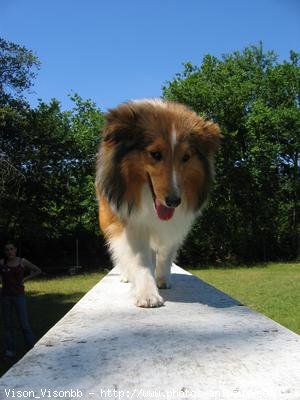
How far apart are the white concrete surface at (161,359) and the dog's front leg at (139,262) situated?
31 centimetres

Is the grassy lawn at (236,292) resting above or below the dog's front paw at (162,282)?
below

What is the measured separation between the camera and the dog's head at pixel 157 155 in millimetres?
3564

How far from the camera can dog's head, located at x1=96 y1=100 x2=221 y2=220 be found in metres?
3.56

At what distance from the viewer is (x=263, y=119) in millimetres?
26344

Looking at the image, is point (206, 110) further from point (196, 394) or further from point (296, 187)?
point (196, 394)

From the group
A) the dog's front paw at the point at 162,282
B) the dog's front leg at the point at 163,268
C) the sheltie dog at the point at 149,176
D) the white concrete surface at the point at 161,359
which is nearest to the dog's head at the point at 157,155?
the sheltie dog at the point at 149,176

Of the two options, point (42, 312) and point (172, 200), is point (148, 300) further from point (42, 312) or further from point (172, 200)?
point (42, 312)

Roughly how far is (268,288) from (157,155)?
44.4 ft

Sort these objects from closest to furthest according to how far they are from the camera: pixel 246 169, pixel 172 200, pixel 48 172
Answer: pixel 172 200 → pixel 48 172 → pixel 246 169

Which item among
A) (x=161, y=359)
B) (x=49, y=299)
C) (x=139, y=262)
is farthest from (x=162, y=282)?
(x=49, y=299)

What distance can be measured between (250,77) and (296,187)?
A: 26.0 ft

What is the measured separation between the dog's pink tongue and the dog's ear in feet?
1.78

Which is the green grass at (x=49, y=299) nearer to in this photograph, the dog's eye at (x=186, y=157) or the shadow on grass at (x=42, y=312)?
the shadow on grass at (x=42, y=312)

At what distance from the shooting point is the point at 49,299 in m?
15.4
